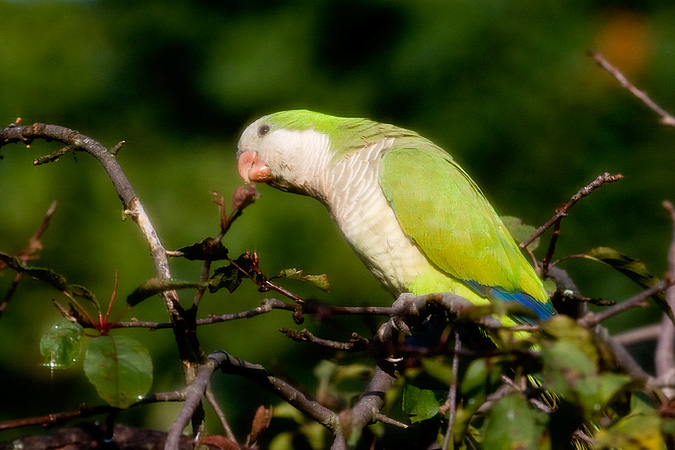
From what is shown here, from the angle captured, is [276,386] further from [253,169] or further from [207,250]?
[253,169]

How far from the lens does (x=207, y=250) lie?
1445mm

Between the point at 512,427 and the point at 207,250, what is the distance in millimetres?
677

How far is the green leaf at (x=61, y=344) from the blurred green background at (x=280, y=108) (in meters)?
2.51

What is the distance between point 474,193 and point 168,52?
12.2 ft

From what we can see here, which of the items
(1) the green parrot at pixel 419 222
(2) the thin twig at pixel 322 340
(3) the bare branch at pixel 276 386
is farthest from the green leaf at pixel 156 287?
(1) the green parrot at pixel 419 222

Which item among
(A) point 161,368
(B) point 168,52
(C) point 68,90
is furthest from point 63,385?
(B) point 168,52

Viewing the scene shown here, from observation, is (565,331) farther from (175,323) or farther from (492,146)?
(492,146)

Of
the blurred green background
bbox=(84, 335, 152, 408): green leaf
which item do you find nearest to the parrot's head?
the blurred green background

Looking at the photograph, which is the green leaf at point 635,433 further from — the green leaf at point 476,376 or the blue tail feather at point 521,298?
the blue tail feather at point 521,298

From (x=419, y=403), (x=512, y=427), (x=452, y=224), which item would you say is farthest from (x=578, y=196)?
(x=512, y=427)

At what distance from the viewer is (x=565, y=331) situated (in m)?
1.21

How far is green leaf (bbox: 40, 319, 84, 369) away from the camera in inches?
56.5

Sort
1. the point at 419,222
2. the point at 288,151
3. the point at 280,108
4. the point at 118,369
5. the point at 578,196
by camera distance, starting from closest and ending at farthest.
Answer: the point at 118,369 → the point at 578,196 → the point at 419,222 → the point at 288,151 → the point at 280,108

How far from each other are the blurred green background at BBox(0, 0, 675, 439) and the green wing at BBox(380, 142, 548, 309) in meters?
1.81
